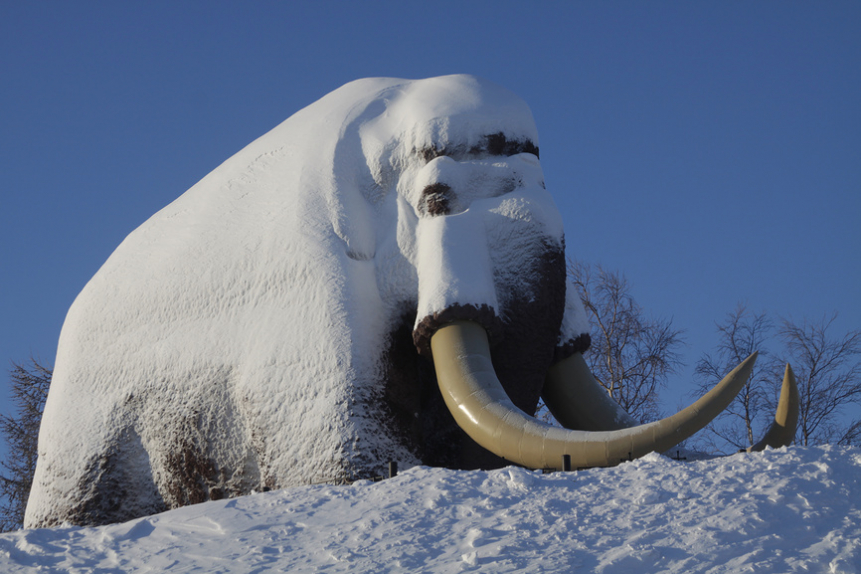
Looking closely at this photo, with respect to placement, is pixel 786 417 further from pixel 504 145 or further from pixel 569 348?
pixel 504 145

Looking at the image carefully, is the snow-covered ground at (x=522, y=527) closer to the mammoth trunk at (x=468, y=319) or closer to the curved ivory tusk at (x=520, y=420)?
the curved ivory tusk at (x=520, y=420)

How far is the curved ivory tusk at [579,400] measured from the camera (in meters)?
6.11

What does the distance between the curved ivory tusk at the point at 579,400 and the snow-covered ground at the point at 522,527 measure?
5.52ft

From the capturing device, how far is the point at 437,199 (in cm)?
604

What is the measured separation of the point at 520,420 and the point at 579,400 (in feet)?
4.06

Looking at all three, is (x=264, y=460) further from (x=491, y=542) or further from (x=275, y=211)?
(x=491, y=542)

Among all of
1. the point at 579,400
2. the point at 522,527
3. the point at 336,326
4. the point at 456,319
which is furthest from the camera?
the point at 579,400

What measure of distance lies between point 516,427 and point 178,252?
275 cm

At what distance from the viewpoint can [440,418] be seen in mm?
5820

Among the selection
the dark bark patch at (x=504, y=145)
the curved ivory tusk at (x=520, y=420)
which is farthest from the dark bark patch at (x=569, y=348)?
the dark bark patch at (x=504, y=145)

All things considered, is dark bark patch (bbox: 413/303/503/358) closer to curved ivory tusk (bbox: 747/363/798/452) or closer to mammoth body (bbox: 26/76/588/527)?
mammoth body (bbox: 26/76/588/527)

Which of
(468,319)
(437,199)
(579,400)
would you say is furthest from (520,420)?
(437,199)

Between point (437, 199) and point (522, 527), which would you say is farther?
point (437, 199)

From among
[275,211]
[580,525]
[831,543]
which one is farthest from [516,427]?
[275,211]
